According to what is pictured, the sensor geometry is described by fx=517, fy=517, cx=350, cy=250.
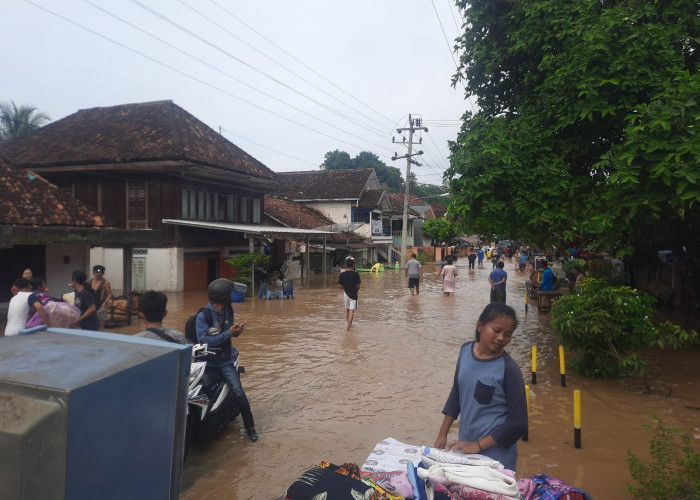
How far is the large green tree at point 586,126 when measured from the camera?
7379 millimetres

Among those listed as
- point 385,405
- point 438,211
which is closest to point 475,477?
point 385,405

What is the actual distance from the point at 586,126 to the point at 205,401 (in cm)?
836

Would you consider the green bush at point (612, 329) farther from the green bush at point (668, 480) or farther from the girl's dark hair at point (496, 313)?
the girl's dark hair at point (496, 313)

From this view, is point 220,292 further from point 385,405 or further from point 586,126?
point 586,126

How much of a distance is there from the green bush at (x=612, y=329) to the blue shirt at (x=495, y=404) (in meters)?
4.79

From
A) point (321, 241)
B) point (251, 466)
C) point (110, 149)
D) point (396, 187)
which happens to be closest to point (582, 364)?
point (251, 466)

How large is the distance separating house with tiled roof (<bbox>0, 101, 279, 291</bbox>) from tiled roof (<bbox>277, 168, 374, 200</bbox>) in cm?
1607

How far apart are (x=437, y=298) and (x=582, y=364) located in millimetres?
11941

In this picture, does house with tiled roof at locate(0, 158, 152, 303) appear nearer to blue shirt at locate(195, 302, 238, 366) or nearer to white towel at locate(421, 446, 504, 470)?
blue shirt at locate(195, 302, 238, 366)

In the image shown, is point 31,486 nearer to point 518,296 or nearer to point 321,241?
point 518,296

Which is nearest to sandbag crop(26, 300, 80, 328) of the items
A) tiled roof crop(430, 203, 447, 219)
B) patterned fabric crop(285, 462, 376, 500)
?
patterned fabric crop(285, 462, 376, 500)

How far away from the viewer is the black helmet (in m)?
5.23

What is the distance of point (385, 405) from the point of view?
6953 millimetres

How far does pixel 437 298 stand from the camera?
65.9ft
